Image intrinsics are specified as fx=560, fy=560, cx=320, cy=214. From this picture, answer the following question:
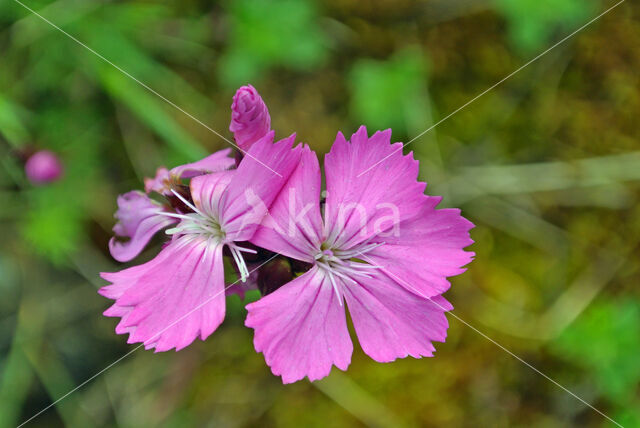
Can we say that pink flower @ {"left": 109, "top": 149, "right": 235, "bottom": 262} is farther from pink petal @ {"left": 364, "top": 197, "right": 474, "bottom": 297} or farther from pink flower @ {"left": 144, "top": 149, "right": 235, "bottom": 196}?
pink petal @ {"left": 364, "top": 197, "right": 474, "bottom": 297}

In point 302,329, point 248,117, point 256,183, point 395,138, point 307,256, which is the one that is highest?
point 248,117

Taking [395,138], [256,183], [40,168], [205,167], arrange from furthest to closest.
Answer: [395,138]
[40,168]
[205,167]
[256,183]

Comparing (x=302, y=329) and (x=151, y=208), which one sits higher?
(x=151, y=208)

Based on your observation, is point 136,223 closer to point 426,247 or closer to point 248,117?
point 248,117

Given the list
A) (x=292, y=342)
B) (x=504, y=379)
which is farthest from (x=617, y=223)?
(x=292, y=342)

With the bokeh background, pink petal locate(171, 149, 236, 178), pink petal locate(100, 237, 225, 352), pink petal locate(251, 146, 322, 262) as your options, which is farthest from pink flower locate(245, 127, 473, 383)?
the bokeh background

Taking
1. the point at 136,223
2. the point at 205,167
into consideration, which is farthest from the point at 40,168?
the point at 205,167

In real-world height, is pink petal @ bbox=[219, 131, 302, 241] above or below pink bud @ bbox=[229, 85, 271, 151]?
below

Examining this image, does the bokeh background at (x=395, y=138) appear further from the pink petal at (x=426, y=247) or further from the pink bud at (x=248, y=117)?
the pink petal at (x=426, y=247)
